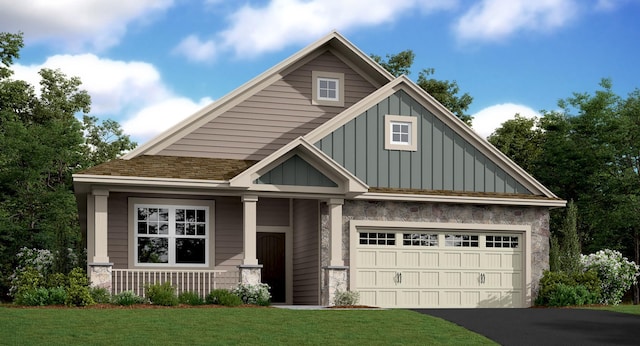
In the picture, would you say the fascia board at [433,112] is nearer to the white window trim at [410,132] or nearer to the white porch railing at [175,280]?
the white window trim at [410,132]

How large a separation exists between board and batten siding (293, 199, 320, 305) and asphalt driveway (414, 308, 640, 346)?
4.48 metres

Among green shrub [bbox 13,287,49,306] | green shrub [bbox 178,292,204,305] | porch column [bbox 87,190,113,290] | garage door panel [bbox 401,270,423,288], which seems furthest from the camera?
garage door panel [bbox 401,270,423,288]

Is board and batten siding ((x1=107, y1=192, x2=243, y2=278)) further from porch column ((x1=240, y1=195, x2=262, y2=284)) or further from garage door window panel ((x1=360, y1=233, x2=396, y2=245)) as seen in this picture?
garage door window panel ((x1=360, y1=233, x2=396, y2=245))

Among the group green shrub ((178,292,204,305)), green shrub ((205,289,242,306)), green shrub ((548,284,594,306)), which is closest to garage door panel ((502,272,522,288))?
green shrub ((548,284,594,306))

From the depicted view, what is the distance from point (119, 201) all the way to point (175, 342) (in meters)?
9.16

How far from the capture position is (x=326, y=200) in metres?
22.5

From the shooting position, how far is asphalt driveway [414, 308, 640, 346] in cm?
1570

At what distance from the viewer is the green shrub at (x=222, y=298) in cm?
2020

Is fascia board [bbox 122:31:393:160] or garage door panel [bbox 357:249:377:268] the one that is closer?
garage door panel [bbox 357:249:377:268]

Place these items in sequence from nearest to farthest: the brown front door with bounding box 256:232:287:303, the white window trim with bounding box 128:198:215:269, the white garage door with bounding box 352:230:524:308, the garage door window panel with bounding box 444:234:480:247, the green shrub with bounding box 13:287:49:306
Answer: the green shrub with bounding box 13:287:49:306 → the white window trim with bounding box 128:198:215:269 → the white garage door with bounding box 352:230:524:308 → the garage door window panel with bounding box 444:234:480:247 → the brown front door with bounding box 256:232:287:303

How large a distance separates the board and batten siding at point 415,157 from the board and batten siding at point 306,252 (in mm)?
1682

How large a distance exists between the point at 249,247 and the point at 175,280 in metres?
2.53

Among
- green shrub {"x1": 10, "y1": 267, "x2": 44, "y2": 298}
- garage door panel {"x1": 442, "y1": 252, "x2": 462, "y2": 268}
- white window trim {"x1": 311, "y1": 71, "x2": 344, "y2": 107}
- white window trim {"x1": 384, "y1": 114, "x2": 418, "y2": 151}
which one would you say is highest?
white window trim {"x1": 311, "y1": 71, "x2": 344, "y2": 107}

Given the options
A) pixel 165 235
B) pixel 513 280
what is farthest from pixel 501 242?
pixel 165 235
